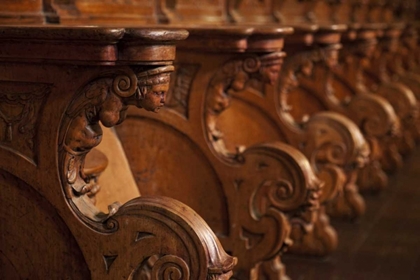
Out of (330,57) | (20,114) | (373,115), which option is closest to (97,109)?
(20,114)

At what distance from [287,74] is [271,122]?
0.24m

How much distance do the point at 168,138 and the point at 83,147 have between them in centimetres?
85

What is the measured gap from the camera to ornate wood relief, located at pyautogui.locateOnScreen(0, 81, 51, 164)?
1753 millimetres

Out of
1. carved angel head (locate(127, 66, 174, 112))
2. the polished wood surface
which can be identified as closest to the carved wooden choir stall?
carved angel head (locate(127, 66, 174, 112))

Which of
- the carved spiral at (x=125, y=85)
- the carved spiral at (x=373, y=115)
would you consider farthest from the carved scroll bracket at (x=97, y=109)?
the carved spiral at (x=373, y=115)

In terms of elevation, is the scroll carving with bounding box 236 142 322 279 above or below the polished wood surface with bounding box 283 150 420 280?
above

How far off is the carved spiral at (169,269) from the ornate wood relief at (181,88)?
96cm

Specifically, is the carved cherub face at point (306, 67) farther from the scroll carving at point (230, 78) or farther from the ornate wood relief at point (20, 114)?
the ornate wood relief at point (20, 114)

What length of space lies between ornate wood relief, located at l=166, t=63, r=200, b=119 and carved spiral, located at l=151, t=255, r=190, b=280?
37.6 inches

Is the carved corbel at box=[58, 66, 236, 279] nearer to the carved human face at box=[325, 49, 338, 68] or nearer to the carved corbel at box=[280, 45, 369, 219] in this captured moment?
the carved corbel at box=[280, 45, 369, 219]

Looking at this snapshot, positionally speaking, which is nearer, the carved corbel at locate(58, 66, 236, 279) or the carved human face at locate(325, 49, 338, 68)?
the carved corbel at locate(58, 66, 236, 279)

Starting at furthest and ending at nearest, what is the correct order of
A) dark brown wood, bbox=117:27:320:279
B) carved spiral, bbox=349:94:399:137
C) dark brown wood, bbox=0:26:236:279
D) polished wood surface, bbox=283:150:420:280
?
carved spiral, bbox=349:94:399:137 < polished wood surface, bbox=283:150:420:280 < dark brown wood, bbox=117:27:320:279 < dark brown wood, bbox=0:26:236:279

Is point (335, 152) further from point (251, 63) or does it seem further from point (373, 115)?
point (251, 63)

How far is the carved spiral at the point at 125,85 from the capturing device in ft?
5.53
